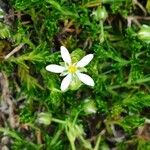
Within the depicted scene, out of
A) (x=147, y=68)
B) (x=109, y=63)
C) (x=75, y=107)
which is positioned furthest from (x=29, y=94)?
(x=147, y=68)

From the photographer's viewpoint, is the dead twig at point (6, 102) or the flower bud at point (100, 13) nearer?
the flower bud at point (100, 13)

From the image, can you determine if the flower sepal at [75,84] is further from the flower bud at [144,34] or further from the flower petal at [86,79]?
the flower bud at [144,34]

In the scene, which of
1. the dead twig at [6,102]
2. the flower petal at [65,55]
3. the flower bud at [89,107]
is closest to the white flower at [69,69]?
the flower petal at [65,55]

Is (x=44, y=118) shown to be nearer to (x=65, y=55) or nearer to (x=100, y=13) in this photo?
(x=65, y=55)

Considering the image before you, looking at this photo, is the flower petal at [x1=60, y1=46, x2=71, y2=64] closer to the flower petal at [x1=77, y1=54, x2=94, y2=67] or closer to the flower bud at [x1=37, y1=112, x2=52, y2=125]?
the flower petal at [x1=77, y1=54, x2=94, y2=67]

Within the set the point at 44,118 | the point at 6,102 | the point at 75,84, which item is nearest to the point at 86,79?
the point at 75,84

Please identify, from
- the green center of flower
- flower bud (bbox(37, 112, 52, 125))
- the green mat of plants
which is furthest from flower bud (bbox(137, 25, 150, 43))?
flower bud (bbox(37, 112, 52, 125))

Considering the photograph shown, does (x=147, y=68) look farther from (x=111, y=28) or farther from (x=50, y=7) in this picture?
(x=50, y=7)
